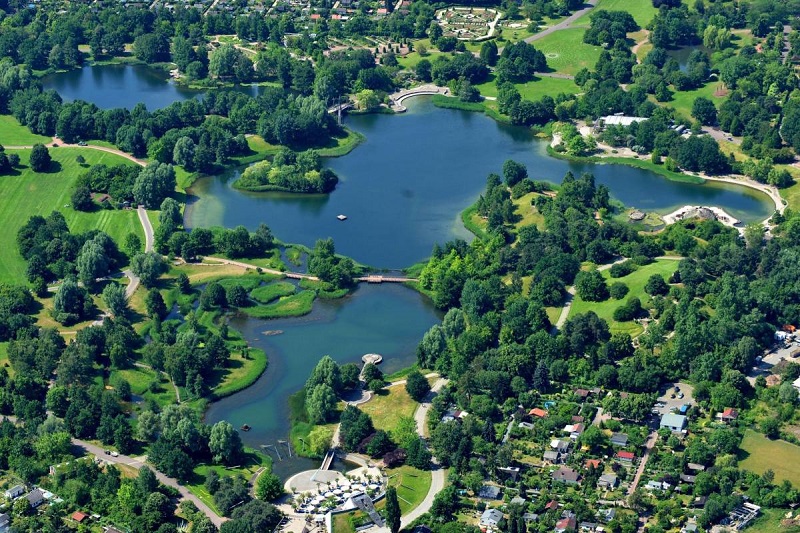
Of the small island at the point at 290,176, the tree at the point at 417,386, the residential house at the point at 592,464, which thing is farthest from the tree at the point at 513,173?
the residential house at the point at 592,464

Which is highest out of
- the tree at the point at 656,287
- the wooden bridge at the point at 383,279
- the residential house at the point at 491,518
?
the tree at the point at 656,287

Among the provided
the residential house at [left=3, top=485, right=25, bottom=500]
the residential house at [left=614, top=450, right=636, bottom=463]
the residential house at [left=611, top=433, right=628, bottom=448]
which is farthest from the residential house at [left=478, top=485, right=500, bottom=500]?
the residential house at [left=3, top=485, right=25, bottom=500]

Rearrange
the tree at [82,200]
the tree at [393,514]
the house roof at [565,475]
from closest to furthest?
the tree at [393,514] < the house roof at [565,475] < the tree at [82,200]

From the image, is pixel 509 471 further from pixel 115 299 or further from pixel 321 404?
pixel 115 299

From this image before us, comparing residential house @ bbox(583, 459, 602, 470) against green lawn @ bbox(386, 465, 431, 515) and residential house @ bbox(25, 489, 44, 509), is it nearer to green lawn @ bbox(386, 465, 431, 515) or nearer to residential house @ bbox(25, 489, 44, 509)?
green lawn @ bbox(386, 465, 431, 515)

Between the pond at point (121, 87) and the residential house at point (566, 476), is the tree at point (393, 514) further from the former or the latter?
the pond at point (121, 87)
